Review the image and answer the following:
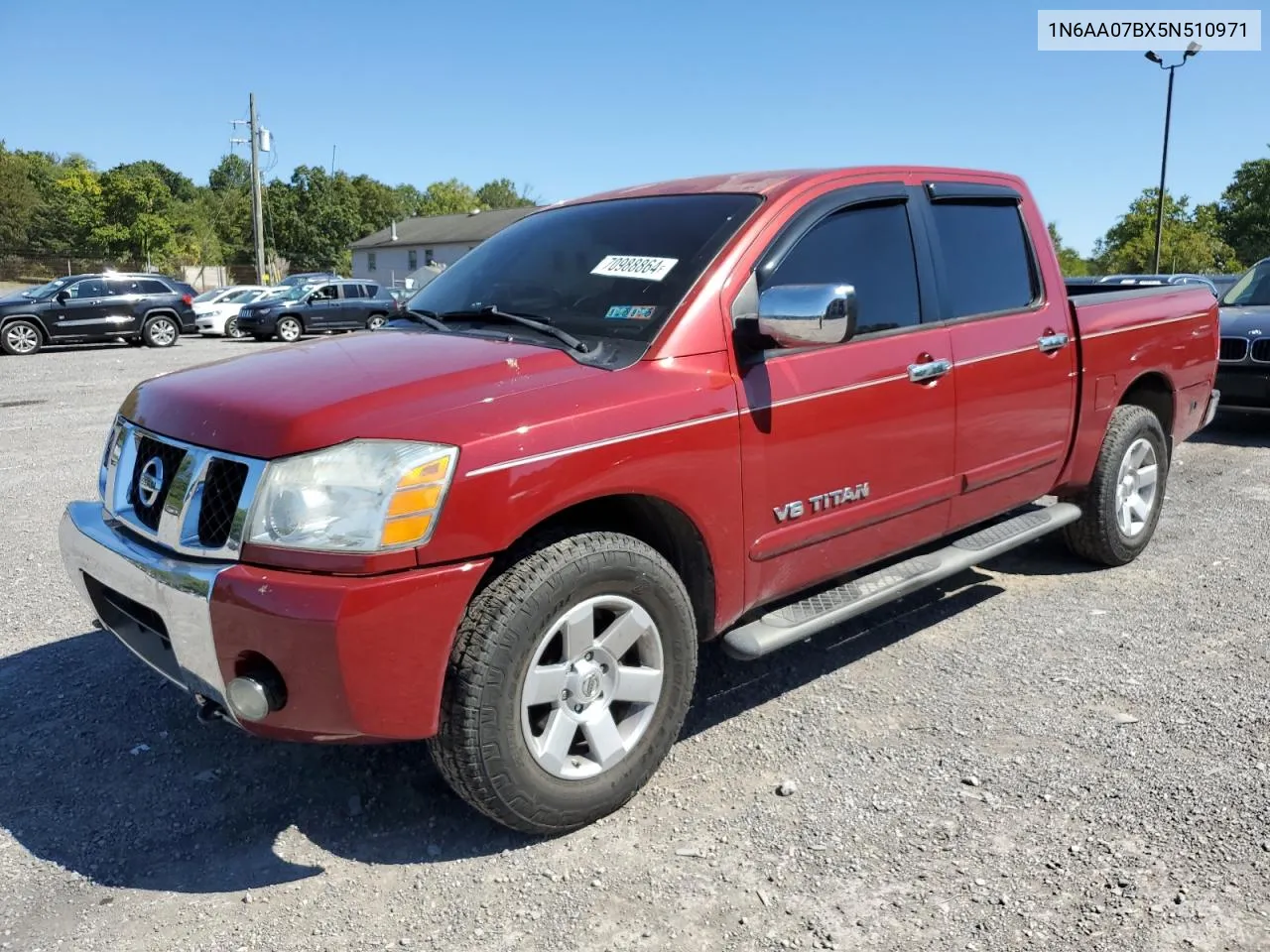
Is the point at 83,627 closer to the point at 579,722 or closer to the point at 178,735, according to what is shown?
the point at 178,735

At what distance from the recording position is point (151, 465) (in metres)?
2.84

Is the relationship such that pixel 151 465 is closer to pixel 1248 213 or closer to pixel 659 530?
pixel 659 530

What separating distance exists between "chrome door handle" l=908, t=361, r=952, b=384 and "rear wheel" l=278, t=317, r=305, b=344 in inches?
900

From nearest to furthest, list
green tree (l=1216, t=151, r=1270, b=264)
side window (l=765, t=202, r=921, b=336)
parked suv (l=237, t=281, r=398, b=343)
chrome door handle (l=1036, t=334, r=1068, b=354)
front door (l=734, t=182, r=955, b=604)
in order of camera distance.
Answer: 1. front door (l=734, t=182, r=955, b=604)
2. side window (l=765, t=202, r=921, b=336)
3. chrome door handle (l=1036, t=334, r=1068, b=354)
4. parked suv (l=237, t=281, r=398, b=343)
5. green tree (l=1216, t=151, r=1270, b=264)

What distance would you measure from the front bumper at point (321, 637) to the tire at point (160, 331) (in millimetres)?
21855

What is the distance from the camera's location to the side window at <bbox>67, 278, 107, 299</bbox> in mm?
20734

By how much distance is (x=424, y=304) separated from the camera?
3.89m

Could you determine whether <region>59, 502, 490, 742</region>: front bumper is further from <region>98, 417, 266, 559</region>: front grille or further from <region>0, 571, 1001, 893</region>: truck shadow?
<region>0, 571, 1001, 893</region>: truck shadow

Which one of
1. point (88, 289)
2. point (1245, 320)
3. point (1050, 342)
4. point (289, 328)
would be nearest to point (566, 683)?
point (1050, 342)

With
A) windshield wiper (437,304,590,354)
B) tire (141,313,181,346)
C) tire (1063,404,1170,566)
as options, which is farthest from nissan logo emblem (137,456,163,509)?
tire (141,313,181,346)

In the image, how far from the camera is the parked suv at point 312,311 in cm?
2431

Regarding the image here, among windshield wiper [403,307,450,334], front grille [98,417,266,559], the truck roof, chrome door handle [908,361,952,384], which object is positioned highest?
the truck roof

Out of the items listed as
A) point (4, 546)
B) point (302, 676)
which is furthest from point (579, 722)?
point (4, 546)

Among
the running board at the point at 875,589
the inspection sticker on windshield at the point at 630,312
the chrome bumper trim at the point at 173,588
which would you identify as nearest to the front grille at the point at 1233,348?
the running board at the point at 875,589
